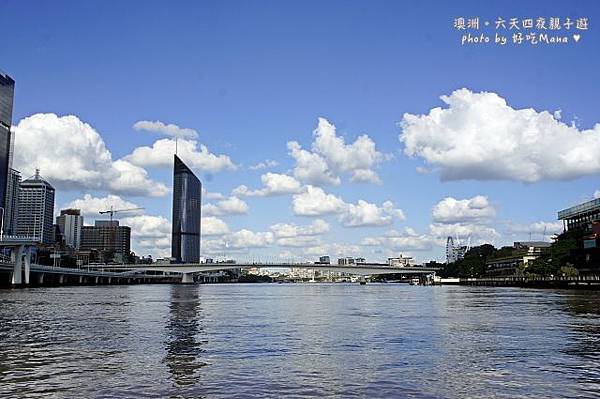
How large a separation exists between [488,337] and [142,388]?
22668 mm

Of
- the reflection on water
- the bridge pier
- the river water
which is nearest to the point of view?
the river water

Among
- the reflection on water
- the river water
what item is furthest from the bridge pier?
the reflection on water

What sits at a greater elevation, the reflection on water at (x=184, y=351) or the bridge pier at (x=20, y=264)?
the bridge pier at (x=20, y=264)

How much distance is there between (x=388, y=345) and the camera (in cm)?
3197

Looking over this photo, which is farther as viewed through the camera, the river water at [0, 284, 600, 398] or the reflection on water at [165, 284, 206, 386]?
the reflection on water at [165, 284, 206, 386]

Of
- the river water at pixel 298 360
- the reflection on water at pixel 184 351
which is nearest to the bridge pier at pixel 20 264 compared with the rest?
the river water at pixel 298 360

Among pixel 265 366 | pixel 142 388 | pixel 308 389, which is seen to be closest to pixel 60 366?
pixel 142 388

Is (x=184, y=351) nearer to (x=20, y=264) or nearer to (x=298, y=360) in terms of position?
(x=298, y=360)

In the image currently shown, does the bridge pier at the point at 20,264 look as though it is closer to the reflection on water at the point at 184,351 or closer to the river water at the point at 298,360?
the river water at the point at 298,360

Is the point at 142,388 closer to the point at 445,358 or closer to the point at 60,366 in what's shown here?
the point at 60,366

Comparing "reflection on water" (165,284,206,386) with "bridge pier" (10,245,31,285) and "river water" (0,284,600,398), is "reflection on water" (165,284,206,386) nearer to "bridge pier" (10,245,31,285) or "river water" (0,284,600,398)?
"river water" (0,284,600,398)

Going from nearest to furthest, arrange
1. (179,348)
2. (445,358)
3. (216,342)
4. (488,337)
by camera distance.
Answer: (445,358) < (179,348) < (216,342) < (488,337)

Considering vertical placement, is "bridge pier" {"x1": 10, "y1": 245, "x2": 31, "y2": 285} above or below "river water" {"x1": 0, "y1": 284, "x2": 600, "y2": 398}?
above

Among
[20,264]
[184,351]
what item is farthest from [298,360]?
[20,264]
